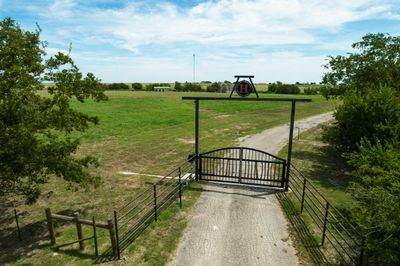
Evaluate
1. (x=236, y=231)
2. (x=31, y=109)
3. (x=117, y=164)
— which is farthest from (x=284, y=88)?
(x=31, y=109)

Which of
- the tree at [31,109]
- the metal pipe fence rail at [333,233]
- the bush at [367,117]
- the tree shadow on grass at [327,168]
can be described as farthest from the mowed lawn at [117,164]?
the bush at [367,117]

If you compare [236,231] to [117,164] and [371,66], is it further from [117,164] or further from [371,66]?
[371,66]

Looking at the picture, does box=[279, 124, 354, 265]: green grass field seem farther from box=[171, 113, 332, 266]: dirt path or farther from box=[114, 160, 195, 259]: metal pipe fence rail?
box=[114, 160, 195, 259]: metal pipe fence rail

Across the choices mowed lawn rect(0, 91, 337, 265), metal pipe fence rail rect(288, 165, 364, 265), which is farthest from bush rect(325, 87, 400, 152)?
mowed lawn rect(0, 91, 337, 265)

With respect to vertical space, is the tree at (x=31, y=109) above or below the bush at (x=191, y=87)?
below

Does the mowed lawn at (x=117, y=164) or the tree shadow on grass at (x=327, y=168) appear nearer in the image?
the mowed lawn at (x=117, y=164)

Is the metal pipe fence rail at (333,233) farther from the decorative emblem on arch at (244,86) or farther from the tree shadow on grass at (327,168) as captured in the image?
the decorative emblem on arch at (244,86)

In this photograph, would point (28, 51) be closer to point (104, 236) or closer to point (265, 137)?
point (104, 236)

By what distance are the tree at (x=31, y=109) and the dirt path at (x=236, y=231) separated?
470 cm

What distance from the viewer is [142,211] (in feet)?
35.6

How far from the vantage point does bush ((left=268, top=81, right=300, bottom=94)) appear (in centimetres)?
9875

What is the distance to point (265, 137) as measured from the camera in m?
25.8

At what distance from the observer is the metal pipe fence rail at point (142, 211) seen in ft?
28.2

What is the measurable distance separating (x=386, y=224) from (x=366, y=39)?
20.1 metres
